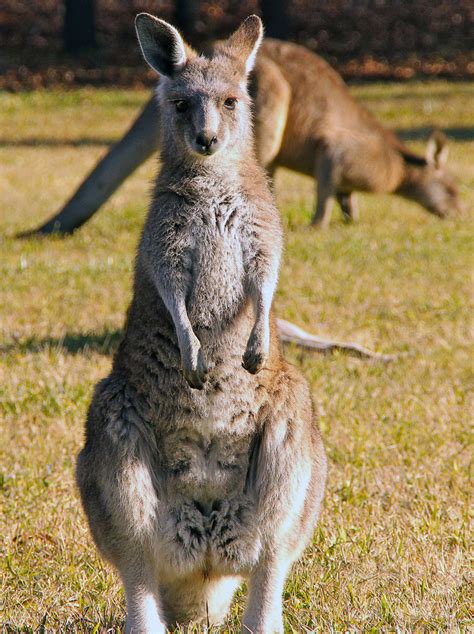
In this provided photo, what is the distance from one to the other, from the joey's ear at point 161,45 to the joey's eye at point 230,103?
0.18m

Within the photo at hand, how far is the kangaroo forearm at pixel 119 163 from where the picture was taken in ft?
24.9

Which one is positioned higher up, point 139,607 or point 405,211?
point 139,607

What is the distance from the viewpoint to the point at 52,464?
4211 mm

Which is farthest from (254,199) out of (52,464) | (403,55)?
(403,55)

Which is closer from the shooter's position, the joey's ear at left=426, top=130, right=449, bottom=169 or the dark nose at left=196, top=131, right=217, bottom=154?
the dark nose at left=196, top=131, right=217, bottom=154

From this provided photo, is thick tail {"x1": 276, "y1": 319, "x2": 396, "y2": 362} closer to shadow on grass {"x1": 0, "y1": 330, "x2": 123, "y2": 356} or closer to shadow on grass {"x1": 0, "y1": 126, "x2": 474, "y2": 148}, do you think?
shadow on grass {"x1": 0, "y1": 330, "x2": 123, "y2": 356}

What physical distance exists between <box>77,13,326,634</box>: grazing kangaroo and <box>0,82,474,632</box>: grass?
257 mm

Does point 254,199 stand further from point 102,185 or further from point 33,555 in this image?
point 102,185

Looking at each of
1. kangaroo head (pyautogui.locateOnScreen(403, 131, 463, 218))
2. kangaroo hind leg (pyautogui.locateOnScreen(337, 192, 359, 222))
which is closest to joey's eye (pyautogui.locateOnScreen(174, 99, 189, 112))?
kangaroo hind leg (pyautogui.locateOnScreen(337, 192, 359, 222))

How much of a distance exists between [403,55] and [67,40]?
6.50 m

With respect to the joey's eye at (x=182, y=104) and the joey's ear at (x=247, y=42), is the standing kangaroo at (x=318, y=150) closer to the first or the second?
the joey's ear at (x=247, y=42)

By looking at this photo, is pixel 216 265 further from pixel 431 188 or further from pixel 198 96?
pixel 431 188

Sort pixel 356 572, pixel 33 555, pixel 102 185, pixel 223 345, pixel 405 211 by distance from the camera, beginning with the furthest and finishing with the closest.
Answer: pixel 405 211
pixel 102 185
pixel 33 555
pixel 356 572
pixel 223 345

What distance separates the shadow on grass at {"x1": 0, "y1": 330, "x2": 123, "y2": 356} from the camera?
5730 mm
